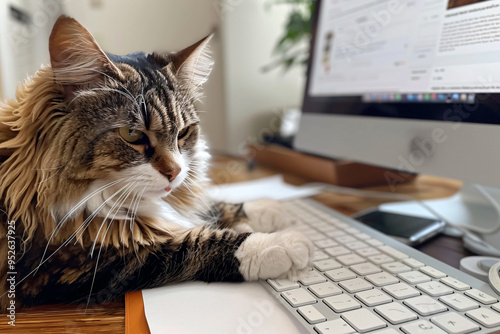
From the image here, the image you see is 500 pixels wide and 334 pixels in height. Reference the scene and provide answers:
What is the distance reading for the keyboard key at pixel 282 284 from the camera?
16.7 inches

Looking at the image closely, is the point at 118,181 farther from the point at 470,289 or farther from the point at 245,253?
the point at 470,289

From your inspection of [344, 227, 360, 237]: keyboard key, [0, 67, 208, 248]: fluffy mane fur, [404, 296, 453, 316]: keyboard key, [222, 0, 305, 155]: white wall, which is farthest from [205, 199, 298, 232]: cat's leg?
[222, 0, 305, 155]: white wall

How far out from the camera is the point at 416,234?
60cm

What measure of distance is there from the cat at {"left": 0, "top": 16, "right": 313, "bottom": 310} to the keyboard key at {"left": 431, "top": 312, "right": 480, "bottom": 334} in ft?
0.55

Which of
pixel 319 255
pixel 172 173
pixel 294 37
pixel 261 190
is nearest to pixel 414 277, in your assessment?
pixel 319 255

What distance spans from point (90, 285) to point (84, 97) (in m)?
0.26

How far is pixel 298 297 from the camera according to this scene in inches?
15.5

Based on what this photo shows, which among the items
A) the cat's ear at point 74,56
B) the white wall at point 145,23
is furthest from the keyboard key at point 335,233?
the cat's ear at point 74,56

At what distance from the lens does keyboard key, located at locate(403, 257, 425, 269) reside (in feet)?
1.52

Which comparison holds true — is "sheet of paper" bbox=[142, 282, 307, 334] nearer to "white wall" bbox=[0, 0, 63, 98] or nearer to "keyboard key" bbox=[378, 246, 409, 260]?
"keyboard key" bbox=[378, 246, 409, 260]

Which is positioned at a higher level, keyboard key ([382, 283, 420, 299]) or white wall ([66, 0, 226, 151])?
white wall ([66, 0, 226, 151])

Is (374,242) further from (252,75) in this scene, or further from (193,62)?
(252,75)

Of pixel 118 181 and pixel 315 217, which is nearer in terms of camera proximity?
pixel 118 181

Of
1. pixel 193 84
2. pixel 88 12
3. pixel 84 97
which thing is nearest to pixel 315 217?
pixel 193 84
